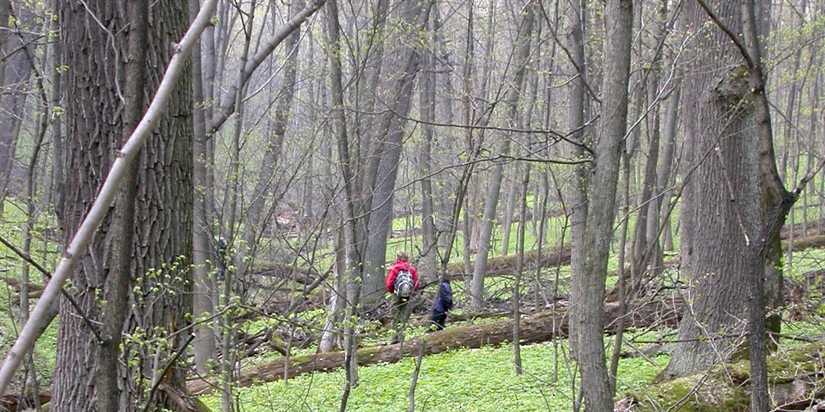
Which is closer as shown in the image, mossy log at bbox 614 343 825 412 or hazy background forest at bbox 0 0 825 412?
hazy background forest at bbox 0 0 825 412

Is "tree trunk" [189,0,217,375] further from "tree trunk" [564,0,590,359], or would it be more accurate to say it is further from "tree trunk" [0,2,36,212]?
"tree trunk" [564,0,590,359]

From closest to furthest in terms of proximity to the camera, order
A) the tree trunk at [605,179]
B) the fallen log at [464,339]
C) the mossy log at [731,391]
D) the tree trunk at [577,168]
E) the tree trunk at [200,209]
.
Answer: the tree trunk at [605,179], the mossy log at [731,391], the tree trunk at [577,168], the tree trunk at [200,209], the fallen log at [464,339]

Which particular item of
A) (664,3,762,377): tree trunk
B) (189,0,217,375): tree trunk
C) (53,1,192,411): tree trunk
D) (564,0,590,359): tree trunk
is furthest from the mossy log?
(189,0,217,375): tree trunk

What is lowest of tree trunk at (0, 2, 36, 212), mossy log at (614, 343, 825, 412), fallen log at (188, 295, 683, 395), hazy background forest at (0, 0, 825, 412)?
fallen log at (188, 295, 683, 395)

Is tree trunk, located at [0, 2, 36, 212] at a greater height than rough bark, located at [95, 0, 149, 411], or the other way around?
tree trunk, located at [0, 2, 36, 212]

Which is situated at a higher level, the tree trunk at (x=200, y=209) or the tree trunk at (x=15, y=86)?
the tree trunk at (x=15, y=86)

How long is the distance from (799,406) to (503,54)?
14.4m

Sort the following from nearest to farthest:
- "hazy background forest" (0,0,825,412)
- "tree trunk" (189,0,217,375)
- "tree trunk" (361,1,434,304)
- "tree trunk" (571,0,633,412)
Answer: "hazy background forest" (0,0,825,412)
"tree trunk" (571,0,633,412)
"tree trunk" (189,0,217,375)
"tree trunk" (361,1,434,304)

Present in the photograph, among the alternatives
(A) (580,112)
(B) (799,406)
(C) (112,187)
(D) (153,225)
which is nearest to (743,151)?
(A) (580,112)

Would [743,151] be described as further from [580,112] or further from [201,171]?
[201,171]

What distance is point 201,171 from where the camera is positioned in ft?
24.8

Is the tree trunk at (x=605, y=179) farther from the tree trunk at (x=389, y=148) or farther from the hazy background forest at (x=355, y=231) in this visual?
the tree trunk at (x=389, y=148)

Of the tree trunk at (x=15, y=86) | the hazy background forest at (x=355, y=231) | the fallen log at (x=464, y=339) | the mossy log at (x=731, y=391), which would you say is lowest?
the fallen log at (x=464, y=339)

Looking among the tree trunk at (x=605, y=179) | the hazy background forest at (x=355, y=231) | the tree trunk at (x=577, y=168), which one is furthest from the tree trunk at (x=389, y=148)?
the tree trunk at (x=605, y=179)
